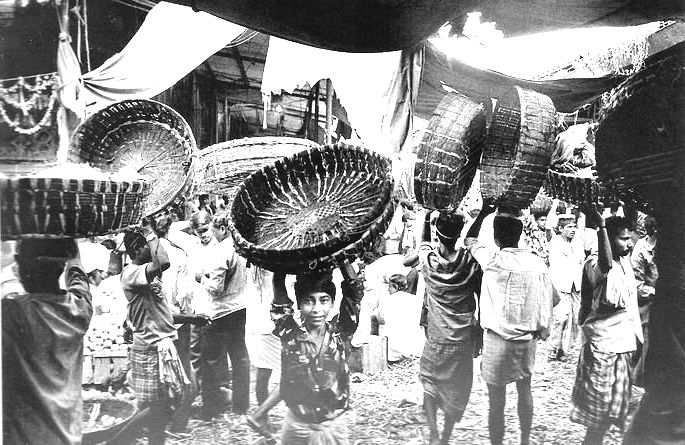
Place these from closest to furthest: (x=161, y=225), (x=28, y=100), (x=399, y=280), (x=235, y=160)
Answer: (x=28, y=100) → (x=161, y=225) → (x=235, y=160) → (x=399, y=280)

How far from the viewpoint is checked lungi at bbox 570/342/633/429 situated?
3.17 meters

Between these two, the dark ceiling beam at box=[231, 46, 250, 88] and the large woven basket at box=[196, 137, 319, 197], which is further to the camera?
the dark ceiling beam at box=[231, 46, 250, 88]

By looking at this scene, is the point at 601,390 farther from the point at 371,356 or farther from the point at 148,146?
the point at 148,146

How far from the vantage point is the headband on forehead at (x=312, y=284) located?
9.41 ft

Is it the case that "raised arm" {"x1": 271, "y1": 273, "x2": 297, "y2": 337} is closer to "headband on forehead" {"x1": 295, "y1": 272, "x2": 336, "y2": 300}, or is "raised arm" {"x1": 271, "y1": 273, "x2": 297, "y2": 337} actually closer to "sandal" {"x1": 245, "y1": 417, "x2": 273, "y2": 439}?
"headband on forehead" {"x1": 295, "y1": 272, "x2": 336, "y2": 300}

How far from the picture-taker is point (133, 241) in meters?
3.11

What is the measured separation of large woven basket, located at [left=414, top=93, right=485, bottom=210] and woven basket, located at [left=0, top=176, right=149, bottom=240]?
1.28 meters

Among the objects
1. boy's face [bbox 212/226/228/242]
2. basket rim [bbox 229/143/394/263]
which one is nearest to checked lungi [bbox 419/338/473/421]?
basket rim [bbox 229/143/394/263]

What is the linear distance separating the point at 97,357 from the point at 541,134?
98.9 inches

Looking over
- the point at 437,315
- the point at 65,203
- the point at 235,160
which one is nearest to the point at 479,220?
the point at 437,315

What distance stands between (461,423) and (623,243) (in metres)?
1.32

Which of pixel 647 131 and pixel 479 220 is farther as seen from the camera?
pixel 479 220

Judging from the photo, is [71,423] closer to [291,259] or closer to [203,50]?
[291,259]

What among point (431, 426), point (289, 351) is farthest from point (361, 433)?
point (289, 351)
